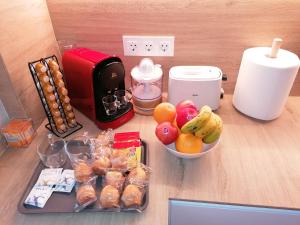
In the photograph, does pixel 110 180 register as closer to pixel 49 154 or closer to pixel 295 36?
pixel 49 154

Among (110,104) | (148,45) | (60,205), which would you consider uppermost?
(148,45)

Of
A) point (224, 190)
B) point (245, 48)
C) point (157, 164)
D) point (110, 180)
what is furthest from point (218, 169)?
point (245, 48)

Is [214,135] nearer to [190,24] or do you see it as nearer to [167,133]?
[167,133]

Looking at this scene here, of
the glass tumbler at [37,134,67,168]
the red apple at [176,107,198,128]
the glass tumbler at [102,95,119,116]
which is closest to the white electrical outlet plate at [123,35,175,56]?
the glass tumbler at [102,95,119,116]

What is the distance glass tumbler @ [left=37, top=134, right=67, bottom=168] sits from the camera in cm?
67

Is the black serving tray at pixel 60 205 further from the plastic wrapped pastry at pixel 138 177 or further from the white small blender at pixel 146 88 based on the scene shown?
the white small blender at pixel 146 88

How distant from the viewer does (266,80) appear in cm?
73

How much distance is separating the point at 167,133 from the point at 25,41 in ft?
1.77

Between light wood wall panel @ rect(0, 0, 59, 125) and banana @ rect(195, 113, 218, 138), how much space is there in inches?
22.3

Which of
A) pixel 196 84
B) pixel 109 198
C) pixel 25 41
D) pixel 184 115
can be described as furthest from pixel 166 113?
pixel 25 41

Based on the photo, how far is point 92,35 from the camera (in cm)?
87

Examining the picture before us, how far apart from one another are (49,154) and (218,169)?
1.73 ft

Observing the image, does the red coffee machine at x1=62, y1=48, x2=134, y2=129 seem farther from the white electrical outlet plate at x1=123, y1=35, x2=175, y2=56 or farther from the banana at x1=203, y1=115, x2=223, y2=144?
the banana at x1=203, y1=115, x2=223, y2=144

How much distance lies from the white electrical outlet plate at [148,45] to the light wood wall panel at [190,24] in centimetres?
2
